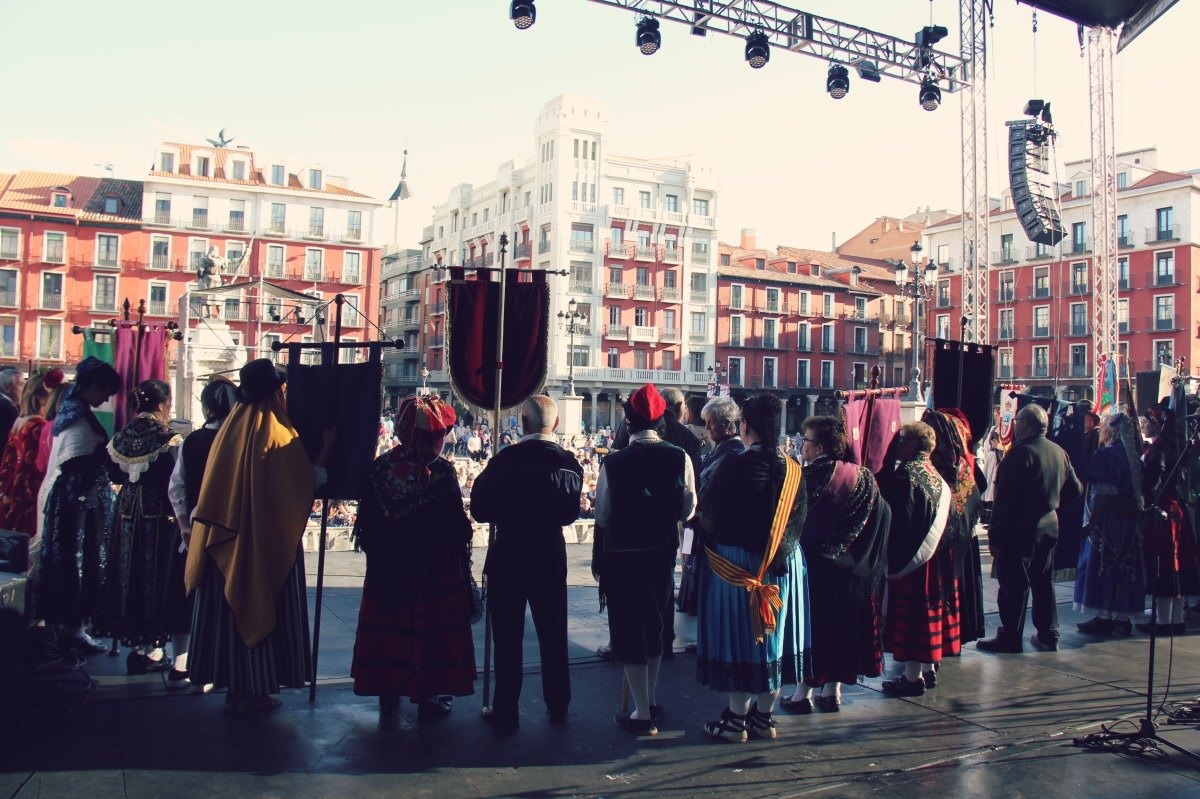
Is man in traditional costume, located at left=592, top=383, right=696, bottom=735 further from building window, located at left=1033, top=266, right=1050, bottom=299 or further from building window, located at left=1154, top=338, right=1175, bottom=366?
building window, located at left=1033, top=266, right=1050, bottom=299

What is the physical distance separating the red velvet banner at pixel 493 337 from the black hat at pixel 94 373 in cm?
188

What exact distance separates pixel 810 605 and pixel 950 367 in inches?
125

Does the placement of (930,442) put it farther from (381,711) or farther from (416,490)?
(381,711)

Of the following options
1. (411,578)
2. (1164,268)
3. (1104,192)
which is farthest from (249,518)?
(1164,268)

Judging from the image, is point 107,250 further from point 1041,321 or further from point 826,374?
point 1041,321

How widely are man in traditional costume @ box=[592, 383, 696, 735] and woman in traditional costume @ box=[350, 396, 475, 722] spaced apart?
0.74m

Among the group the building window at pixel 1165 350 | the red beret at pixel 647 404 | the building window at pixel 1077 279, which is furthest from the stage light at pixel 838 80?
the building window at pixel 1077 279

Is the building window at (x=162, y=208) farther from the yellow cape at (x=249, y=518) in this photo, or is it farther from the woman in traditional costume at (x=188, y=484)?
the yellow cape at (x=249, y=518)

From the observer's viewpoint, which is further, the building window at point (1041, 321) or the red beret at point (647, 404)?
the building window at point (1041, 321)

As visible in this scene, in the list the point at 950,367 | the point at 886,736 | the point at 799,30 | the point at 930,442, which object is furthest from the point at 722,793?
the point at 799,30

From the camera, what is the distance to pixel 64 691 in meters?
4.86

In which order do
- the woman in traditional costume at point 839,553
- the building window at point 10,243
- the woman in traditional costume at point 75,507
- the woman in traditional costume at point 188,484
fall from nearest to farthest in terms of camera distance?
the woman in traditional costume at point 188,484, the woman in traditional costume at point 839,553, the woman in traditional costume at point 75,507, the building window at point 10,243

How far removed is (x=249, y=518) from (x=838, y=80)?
37.3 feet

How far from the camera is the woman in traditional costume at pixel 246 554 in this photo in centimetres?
455
